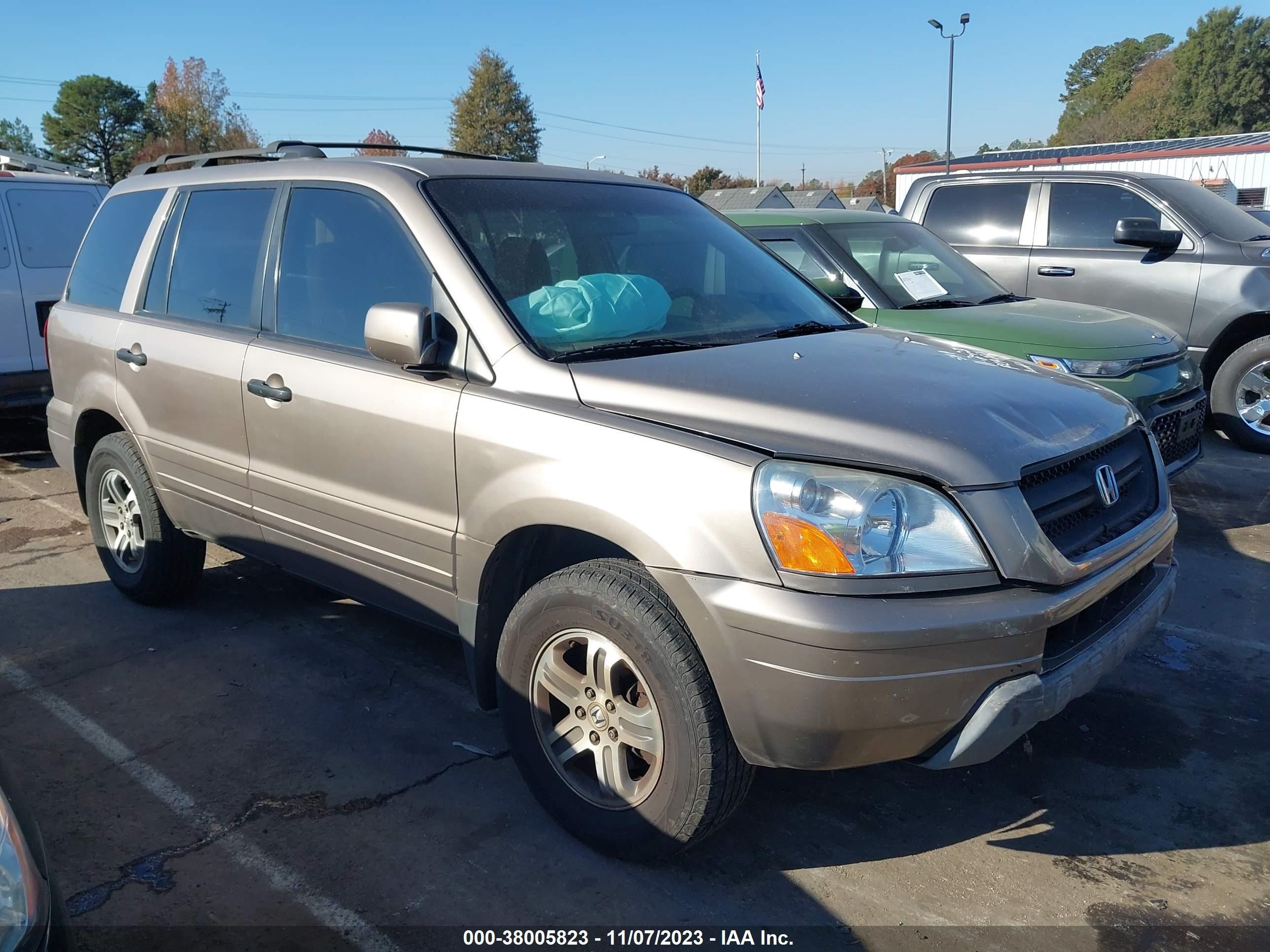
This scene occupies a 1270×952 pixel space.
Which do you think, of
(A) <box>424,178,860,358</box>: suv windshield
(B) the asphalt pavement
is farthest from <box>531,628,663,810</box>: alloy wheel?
(A) <box>424,178,860,358</box>: suv windshield

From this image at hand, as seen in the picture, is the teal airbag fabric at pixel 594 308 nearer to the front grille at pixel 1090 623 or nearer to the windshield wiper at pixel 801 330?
the windshield wiper at pixel 801 330

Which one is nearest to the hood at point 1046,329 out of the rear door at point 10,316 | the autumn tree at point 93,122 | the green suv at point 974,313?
the green suv at point 974,313

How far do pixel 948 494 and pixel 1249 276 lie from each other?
6.58 meters

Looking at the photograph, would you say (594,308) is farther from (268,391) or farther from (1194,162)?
(1194,162)

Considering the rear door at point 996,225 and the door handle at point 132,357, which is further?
the rear door at point 996,225

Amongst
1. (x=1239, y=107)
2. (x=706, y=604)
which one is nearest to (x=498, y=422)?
(x=706, y=604)

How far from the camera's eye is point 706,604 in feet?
8.12

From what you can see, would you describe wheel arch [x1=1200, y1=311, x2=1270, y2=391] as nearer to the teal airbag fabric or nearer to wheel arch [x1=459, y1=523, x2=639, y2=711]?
the teal airbag fabric

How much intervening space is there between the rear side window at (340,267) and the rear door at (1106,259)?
21.0ft

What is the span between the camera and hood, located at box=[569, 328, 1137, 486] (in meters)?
2.53

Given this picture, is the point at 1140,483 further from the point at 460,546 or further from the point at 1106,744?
the point at 460,546

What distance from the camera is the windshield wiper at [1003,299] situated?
6375 millimetres

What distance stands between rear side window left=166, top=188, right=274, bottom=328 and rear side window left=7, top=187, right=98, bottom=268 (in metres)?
4.27

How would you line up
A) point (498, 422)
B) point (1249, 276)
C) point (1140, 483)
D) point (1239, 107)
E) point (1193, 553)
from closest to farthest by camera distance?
point (498, 422) < point (1140, 483) < point (1193, 553) < point (1249, 276) < point (1239, 107)
